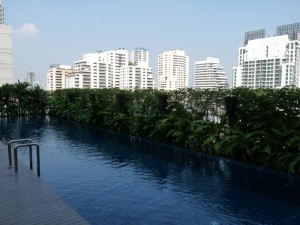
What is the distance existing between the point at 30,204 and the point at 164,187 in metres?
2.53

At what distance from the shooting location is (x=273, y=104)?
6781mm

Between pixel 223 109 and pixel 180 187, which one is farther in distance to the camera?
pixel 223 109

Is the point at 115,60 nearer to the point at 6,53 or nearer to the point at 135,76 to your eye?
the point at 135,76

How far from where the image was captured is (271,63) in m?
66.2

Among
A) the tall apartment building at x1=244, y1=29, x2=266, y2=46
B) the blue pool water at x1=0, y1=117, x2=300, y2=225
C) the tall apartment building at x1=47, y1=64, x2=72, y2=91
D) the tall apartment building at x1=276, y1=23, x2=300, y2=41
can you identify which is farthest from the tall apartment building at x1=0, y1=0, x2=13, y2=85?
the tall apartment building at x1=276, y1=23, x2=300, y2=41

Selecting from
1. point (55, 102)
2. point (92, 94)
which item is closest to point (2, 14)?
point (55, 102)

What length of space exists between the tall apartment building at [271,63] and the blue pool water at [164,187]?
58.3m

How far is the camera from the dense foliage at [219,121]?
6617mm

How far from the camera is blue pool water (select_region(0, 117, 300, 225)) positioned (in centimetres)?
427

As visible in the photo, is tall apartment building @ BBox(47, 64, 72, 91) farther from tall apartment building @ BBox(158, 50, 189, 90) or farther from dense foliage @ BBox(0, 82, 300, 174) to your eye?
dense foliage @ BBox(0, 82, 300, 174)

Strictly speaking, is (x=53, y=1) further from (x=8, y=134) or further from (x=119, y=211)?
(x=119, y=211)

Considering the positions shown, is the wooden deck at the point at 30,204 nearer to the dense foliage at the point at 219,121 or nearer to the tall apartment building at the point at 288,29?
the dense foliage at the point at 219,121

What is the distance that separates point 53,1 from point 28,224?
16294mm

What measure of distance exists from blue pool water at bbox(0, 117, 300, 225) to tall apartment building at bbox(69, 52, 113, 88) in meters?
77.3
